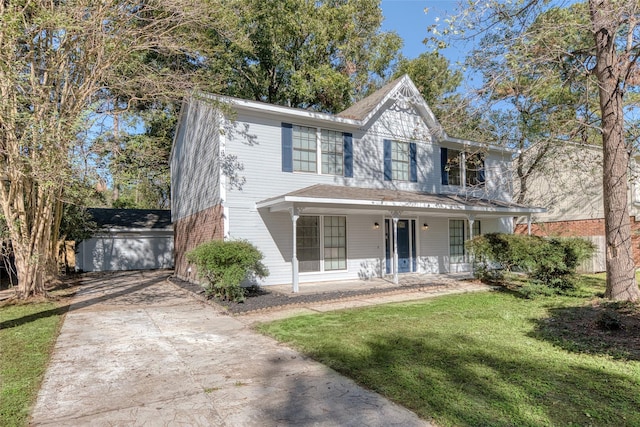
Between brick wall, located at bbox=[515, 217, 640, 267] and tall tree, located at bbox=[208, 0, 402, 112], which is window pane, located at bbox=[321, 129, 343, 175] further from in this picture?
brick wall, located at bbox=[515, 217, 640, 267]

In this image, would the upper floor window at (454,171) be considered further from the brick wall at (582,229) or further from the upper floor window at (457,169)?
the brick wall at (582,229)

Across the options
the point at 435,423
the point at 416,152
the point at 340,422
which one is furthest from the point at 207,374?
the point at 416,152

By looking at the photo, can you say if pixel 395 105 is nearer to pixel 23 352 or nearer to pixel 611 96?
pixel 611 96

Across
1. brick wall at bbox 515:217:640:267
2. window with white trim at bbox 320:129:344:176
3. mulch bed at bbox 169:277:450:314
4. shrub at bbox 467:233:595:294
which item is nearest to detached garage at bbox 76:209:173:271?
mulch bed at bbox 169:277:450:314

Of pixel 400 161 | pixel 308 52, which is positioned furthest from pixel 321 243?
pixel 308 52

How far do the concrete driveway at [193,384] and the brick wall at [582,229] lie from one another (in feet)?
54.5

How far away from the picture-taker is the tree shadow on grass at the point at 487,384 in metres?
3.35

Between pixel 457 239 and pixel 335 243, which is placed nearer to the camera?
pixel 335 243

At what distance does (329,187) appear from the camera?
40.7 ft

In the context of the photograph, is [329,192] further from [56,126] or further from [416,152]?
[56,126]

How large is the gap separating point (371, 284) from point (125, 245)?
15952 millimetres

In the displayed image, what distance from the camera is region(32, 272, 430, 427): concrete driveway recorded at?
11.4ft

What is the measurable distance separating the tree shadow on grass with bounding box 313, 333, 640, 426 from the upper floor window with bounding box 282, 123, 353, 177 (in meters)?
7.62

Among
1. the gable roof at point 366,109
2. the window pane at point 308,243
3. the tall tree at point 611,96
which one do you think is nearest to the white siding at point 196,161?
the gable roof at point 366,109
